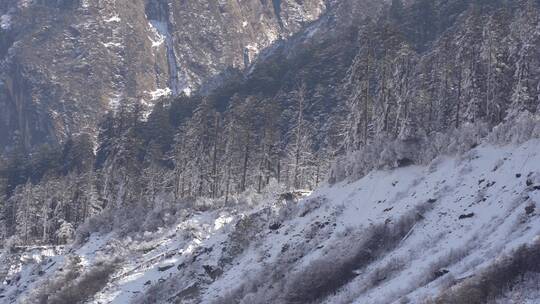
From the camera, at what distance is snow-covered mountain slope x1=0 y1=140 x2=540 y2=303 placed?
19.8 meters

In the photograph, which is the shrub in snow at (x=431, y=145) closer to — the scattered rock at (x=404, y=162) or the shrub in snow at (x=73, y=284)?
the scattered rock at (x=404, y=162)

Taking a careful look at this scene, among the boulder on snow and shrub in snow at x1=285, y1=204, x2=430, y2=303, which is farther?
the boulder on snow

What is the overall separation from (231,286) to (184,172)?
130 ft

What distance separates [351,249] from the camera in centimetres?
2620

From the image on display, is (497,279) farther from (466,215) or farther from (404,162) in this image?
(404,162)

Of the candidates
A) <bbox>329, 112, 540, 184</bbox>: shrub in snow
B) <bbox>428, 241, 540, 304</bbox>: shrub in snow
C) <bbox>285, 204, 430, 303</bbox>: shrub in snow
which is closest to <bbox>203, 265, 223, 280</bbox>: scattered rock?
<bbox>285, 204, 430, 303</bbox>: shrub in snow

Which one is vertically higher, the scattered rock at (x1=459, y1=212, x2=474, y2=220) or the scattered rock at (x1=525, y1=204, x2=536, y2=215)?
the scattered rock at (x1=525, y1=204, x2=536, y2=215)

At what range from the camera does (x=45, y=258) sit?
1892 inches

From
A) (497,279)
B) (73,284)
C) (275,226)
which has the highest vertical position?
(497,279)

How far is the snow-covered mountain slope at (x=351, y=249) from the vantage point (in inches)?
778

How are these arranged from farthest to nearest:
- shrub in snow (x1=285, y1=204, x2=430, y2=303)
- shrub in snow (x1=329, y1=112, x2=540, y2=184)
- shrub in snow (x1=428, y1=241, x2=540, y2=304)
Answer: shrub in snow (x1=329, y1=112, x2=540, y2=184) → shrub in snow (x1=285, y1=204, x2=430, y2=303) → shrub in snow (x1=428, y1=241, x2=540, y2=304)

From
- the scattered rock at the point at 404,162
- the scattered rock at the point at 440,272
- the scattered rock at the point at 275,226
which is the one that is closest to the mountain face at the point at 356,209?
the scattered rock at the point at 440,272

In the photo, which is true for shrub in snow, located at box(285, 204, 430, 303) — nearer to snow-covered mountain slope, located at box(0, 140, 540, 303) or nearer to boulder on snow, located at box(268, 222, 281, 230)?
snow-covered mountain slope, located at box(0, 140, 540, 303)

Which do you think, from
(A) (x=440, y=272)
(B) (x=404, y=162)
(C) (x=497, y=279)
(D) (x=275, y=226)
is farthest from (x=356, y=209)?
(C) (x=497, y=279)
